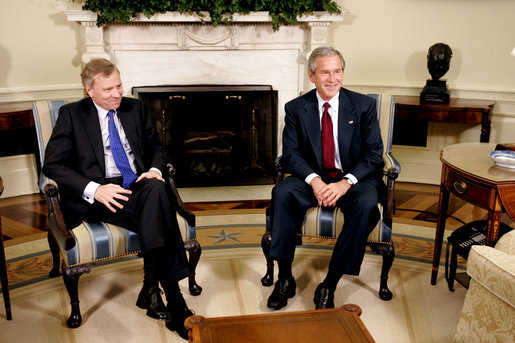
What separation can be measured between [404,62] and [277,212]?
2.62 m

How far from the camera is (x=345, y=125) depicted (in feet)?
8.66

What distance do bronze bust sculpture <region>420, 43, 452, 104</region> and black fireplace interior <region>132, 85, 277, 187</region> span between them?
1.30 metres

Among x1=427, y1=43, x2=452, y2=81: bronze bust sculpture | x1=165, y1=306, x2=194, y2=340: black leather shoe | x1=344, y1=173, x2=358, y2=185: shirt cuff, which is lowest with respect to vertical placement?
x1=165, y1=306, x2=194, y2=340: black leather shoe

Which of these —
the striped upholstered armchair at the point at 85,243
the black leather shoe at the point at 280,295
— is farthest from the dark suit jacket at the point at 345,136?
the striped upholstered armchair at the point at 85,243

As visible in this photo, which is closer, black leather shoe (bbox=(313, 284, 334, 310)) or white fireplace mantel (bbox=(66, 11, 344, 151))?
black leather shoe (bbox=(313, 284, 334, 310))

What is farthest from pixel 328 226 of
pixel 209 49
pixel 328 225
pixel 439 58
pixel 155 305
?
pixel 209 49

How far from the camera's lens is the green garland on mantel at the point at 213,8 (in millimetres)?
3859

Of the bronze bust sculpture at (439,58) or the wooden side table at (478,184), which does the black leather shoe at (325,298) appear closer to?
the wooden side table at (478,184)

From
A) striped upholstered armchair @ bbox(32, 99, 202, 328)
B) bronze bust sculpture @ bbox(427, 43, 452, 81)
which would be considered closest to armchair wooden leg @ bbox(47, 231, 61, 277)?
striped upholstered armchair @ bbox(32, 99, 202, 328)

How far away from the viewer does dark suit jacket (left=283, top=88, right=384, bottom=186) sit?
8.61ft

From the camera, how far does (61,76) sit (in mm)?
4363

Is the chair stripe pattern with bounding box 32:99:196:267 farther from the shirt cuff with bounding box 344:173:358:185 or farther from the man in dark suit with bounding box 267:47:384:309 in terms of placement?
the shirt cuff with bounding box 344:173:358:185

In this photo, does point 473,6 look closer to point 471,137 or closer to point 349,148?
point 471,137

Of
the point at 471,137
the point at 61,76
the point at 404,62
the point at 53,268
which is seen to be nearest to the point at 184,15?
the point at 61,76
